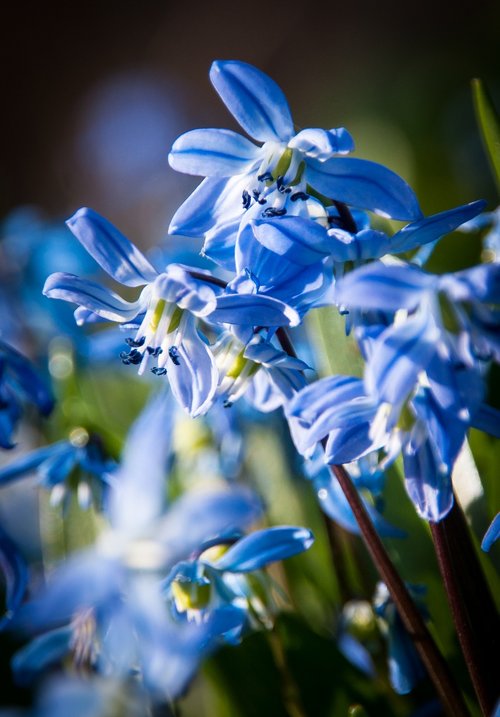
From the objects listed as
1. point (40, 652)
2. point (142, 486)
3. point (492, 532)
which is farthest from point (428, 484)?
point (40, 652)

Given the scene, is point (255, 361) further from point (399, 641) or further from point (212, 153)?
point (399, 641)

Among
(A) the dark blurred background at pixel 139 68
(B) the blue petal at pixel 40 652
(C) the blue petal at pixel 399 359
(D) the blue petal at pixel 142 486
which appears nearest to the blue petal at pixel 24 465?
(B) the blue petal at pixel 40 652

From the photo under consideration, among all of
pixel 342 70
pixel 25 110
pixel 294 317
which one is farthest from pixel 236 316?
pixel 25 110

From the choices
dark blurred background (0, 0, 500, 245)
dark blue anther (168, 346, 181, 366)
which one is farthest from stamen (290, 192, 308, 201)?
dark blurred background (0, 0, 500, 245)

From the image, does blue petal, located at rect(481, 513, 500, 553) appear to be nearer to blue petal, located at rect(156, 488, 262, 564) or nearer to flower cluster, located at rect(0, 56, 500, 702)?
flower cluster, located at rect(0, 56, 500, 702)

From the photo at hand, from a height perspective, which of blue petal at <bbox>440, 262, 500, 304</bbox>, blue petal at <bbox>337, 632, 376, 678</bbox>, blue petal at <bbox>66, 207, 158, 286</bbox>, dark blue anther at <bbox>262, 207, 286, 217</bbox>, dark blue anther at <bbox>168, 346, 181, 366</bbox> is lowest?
blue petal at <bbox>337, 632, 376, 678</bbox>

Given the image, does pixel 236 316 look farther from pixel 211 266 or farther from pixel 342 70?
pixel 342 70
